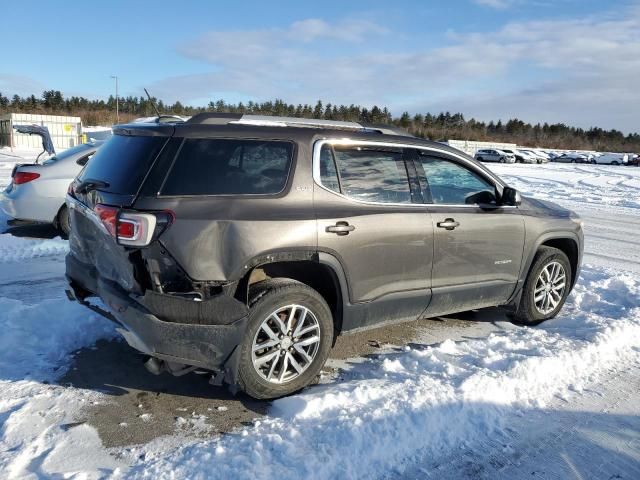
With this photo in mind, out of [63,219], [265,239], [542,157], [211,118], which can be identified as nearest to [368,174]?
[265,239]

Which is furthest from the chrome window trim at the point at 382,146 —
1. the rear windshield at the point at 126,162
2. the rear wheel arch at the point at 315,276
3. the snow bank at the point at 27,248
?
the snow bank at the point at 27,248

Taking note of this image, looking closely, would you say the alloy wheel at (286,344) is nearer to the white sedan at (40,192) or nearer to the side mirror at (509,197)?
the side mirror at (509,197)

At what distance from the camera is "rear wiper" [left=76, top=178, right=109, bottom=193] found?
3.60 metres

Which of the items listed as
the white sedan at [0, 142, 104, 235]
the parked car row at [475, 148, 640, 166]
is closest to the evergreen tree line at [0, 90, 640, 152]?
the parked car row at [475, 148, 640, 166]

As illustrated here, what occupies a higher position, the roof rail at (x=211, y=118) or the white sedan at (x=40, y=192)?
the roof rail at (x=211, y=118)

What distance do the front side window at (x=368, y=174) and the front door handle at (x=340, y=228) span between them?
0.84ft

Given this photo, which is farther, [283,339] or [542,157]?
[542,157]

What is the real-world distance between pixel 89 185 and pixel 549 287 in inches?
170

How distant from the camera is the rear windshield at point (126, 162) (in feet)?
11.1

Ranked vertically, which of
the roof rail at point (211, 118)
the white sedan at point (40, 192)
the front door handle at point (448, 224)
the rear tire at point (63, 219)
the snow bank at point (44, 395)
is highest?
the roof rail at point (211, 118)

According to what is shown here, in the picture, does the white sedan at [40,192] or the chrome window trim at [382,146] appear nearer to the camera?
the chrome window trim at [382,146]

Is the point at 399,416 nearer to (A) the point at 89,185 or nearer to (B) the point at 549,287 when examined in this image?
(A) the point at 89,185

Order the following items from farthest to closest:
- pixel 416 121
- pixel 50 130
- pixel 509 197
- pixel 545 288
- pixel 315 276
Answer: pixel 416 121 < pixel 50 130 < pixel 545 288 < pixel 509 197 < pixel 315 276

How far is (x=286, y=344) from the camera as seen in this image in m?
3.62
